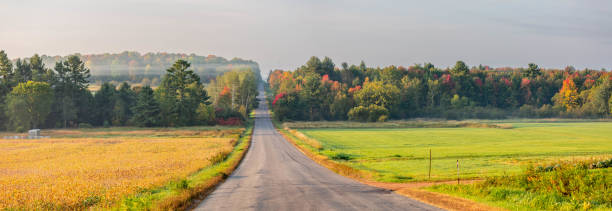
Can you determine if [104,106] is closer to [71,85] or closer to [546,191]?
[71,85]

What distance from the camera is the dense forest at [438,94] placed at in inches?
5017

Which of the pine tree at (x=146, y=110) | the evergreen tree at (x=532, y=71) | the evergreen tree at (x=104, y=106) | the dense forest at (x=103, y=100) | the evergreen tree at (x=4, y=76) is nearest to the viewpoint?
the evergreen tree at (x=4, y=76)

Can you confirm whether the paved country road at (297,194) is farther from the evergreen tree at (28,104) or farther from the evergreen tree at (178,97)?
the evergreen tree at (28,104)

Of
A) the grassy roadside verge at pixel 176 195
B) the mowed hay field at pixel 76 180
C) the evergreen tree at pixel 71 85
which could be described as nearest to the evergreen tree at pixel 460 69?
the evergreen tree at pixel 71 85

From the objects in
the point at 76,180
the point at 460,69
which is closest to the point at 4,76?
the point at 76,180

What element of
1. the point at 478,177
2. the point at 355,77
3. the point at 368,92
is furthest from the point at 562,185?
the point at 355,77

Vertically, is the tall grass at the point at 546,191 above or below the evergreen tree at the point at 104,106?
below

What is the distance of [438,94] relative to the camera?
15450 cm

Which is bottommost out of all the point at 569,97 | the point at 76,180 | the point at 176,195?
the point at 76,180

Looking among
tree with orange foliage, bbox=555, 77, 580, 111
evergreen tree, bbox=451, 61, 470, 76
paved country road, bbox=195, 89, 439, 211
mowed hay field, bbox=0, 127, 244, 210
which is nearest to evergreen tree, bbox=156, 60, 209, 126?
mowed hay field, bbox=0, 127, 244, 210

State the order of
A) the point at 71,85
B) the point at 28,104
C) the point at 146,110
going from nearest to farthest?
the point at 28,104 → the point at 146,110 → the point at 71,85

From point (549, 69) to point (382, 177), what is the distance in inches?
7823

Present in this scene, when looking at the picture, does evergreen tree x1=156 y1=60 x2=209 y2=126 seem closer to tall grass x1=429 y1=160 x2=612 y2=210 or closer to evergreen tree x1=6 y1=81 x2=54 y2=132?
evergreen tree x1=6 y1=81 x2=54 y2=132

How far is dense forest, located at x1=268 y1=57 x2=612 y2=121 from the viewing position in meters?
127
